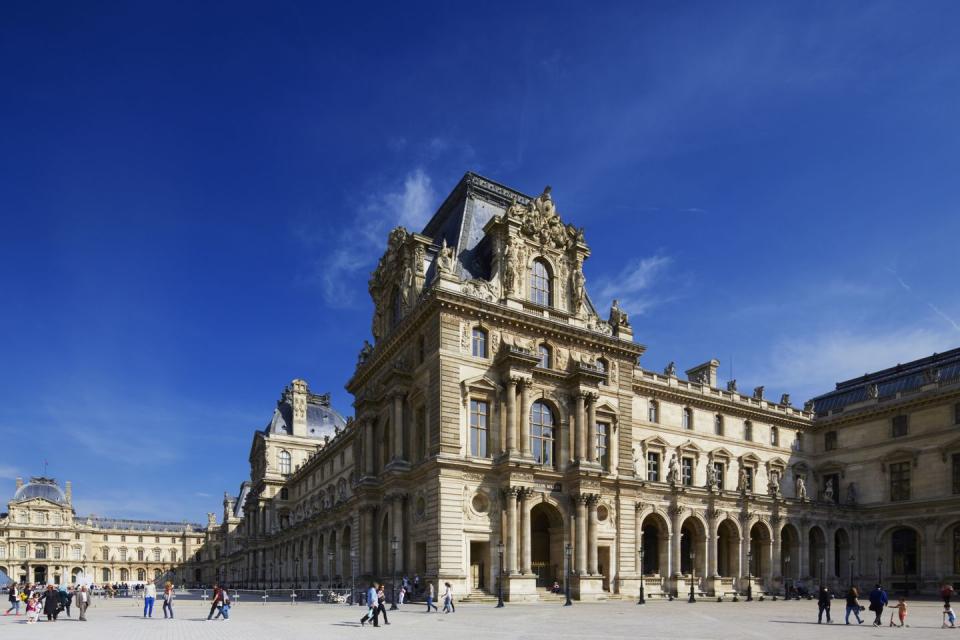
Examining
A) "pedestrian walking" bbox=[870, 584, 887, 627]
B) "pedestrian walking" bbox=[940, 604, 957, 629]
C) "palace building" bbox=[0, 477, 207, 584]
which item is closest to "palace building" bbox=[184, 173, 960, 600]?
"pedestrian walking" bbox=[870, 584, 887, 627]

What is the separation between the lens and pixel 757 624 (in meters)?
29.0

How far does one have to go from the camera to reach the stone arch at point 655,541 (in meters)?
51.0

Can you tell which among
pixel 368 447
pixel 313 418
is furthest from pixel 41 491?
pixel 368 447

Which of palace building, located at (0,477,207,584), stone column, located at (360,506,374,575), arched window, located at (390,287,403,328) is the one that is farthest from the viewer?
palace building, located at (0,477,207,584)

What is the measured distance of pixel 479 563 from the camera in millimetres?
41594

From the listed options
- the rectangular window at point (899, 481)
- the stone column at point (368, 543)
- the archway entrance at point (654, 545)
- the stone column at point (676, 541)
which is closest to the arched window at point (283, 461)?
the stone column at point (368, 543)

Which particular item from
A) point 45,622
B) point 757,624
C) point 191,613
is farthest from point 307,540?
point 757,624

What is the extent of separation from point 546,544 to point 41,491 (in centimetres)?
14552

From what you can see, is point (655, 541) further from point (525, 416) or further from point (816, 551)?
point (525, 416)

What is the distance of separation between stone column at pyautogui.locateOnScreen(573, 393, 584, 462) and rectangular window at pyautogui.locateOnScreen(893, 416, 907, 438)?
106 feet

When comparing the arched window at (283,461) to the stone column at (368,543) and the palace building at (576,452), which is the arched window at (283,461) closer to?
the palace building at (576,452)

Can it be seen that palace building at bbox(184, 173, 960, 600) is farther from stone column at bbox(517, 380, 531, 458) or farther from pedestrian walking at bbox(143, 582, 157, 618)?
pedestrian walking at bbox(143, 582, 157, 618)

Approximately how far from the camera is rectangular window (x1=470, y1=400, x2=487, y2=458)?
42.1 m

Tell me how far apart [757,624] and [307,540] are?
5548cm
